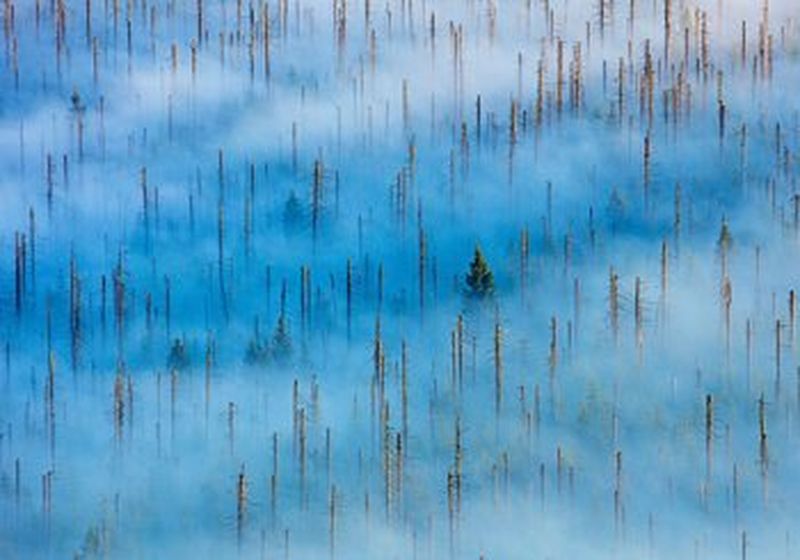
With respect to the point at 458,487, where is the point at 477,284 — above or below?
above
